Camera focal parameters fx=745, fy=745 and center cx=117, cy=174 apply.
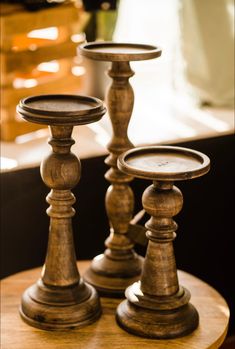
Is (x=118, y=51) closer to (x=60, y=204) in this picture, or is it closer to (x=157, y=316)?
(x=60, y=204)

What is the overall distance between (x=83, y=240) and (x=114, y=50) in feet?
2.10

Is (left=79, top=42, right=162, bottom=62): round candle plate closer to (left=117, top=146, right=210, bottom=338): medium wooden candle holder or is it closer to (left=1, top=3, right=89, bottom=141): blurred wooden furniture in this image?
(left=117, top=146, right=210, bottom=338): medium wooden candle holder

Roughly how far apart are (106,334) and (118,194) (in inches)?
11.8

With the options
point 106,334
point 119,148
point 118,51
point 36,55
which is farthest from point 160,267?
point 36,55

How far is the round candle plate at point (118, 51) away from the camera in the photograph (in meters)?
1.41

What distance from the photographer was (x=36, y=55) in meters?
2.05

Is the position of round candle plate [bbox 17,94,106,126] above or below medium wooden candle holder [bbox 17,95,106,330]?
above

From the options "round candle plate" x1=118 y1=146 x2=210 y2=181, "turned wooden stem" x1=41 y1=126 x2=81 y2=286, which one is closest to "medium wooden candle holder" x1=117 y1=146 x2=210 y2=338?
"round candle plate" x1=118 y1=146 x2=210 y2=181

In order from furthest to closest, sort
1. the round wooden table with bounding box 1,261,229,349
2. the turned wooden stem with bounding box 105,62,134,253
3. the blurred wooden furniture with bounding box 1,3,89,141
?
the blurred wooden furniture with bounding box 1,3,89,141
the turned wooden stem with bounding box 105,62,134,253
the round wooden table with bounding box 1,261,229,349

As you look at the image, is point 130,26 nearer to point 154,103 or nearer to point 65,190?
point 154,103

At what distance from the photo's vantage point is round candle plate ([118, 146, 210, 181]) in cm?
125

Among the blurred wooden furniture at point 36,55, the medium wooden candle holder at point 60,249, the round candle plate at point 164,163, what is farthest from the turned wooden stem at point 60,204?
the blurred wooden furniture at point 36,55

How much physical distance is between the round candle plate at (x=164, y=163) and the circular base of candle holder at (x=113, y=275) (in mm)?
290

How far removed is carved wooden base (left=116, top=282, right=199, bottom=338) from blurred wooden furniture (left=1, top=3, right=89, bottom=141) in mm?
765
